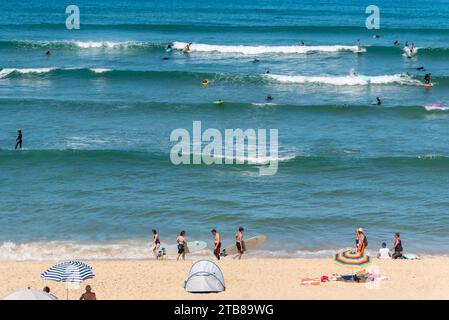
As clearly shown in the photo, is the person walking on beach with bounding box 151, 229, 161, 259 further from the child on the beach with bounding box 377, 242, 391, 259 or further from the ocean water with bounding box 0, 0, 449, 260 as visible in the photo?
the child on the beach with bounding box 377, 242, 391, 259

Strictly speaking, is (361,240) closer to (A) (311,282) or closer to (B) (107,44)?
(A) (311,282)

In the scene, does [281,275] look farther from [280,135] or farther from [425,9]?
[425,9]

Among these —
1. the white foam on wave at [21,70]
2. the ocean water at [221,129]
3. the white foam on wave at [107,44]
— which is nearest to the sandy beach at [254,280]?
the ocean water at [221,129]

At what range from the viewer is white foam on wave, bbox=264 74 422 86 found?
140ft

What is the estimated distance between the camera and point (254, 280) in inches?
692

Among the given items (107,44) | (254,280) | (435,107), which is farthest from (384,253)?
(107,44)

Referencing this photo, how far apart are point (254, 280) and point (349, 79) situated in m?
27.4

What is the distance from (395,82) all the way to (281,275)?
2721 centimetres

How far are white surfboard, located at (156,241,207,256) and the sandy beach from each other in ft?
3.39

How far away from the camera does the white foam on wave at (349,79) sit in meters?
42.6

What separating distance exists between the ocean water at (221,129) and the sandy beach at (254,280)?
1.94 m

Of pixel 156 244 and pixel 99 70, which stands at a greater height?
pixel 99 70

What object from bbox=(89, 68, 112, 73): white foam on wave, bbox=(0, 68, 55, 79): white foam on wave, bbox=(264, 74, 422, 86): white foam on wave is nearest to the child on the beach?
bbox=(264, 74, 422, 86): white foam on wave

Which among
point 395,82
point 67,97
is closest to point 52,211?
point 67,97
